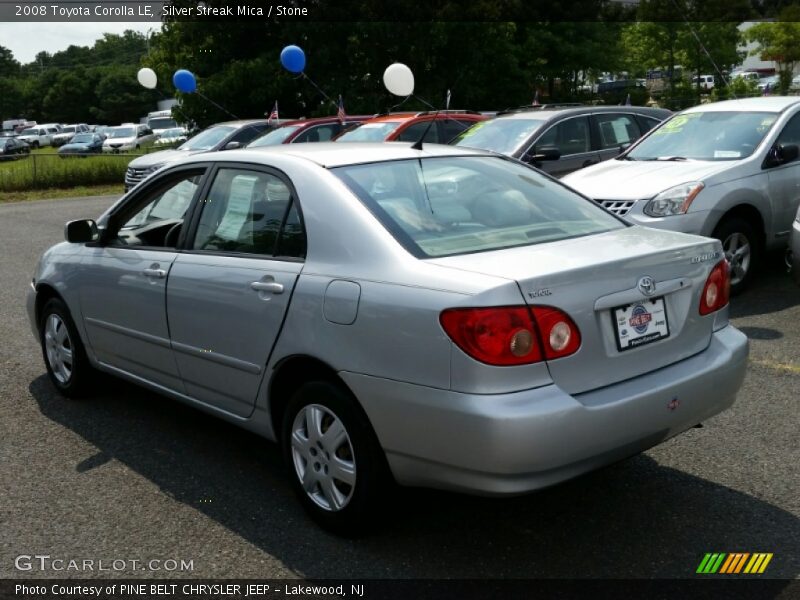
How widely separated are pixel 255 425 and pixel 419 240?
120 centimetres

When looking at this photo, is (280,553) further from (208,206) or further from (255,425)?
(208,206)

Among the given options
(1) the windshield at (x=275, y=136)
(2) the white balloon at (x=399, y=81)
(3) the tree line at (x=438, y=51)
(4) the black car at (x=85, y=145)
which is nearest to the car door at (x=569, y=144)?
(2) the white balloon at (x=399, y=81)

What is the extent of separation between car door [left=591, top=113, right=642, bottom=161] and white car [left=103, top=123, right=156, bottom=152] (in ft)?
109

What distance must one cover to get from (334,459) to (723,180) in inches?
214

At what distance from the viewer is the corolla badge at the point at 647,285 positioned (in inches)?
140

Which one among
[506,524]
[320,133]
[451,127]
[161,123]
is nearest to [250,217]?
[506,524]

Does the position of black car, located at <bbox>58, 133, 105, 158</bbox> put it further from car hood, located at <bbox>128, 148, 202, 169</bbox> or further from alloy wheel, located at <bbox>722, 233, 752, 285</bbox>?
alloy wheel, located at <bbox>722, 233, 752, 285</bbox>

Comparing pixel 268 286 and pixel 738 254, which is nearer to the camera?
pixel 268 286

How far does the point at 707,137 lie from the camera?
8883mm

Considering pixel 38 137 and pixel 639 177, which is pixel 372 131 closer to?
pixel 639 177

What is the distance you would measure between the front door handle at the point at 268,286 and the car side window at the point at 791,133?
6.15 metres

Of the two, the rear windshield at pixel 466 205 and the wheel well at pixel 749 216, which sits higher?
the rear windshield at pixel 466 205

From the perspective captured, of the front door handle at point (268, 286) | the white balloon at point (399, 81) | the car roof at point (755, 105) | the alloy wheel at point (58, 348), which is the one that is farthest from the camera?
the white balloon at point (399, 81)

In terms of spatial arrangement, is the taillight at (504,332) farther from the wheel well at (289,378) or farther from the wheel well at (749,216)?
the wheel well at (749,216)
